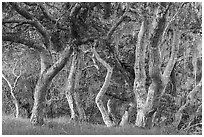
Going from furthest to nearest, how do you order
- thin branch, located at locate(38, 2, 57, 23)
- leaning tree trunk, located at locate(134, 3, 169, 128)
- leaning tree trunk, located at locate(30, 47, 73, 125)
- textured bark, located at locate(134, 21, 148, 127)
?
thin branch, located at locate(38, 2, 57, 23) < textured bark, located at locate(134, 21, 148, 127) < leaning tree trunk, located at locate(30, 47, 73, 125) < leaning tree trunk, located at locate(134, 3, 169, 128)

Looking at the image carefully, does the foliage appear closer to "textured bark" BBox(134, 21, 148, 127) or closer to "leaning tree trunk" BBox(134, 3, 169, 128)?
"textured bark" BBox(134, 21, 148, 127)

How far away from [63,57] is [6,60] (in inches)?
515

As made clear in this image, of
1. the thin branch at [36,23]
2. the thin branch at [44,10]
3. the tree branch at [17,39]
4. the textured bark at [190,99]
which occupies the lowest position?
the textured bark at [190,99]

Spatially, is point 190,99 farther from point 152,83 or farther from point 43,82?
point 43,82

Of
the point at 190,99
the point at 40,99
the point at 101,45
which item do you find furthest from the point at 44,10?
the point at 190,99

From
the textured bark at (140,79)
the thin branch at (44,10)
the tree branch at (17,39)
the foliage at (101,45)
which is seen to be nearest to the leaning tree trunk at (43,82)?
the foliage at (101,45)

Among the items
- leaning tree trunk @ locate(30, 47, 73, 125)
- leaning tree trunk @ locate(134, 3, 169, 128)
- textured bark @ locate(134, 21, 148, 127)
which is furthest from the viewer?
textured bark @ locate(134, 21, 148, 127)

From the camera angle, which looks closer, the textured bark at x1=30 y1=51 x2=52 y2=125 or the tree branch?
the tree branch

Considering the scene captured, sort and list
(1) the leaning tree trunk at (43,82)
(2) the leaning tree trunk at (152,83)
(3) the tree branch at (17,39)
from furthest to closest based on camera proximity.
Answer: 1. (1) the leaning tree trunk at (43,82)
2. (3) the tree branch at (17,39)
3. (2) the leaning tree trunk at (152,83)

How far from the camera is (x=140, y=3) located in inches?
514

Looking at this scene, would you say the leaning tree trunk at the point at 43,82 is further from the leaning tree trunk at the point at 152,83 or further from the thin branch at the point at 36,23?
the leaning tree trunk at the point at 152,83

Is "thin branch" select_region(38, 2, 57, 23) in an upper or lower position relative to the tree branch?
upper

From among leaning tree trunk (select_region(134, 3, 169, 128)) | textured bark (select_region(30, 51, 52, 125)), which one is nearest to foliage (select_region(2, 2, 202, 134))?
textured bark (select_region(30, 51, 52, 125))

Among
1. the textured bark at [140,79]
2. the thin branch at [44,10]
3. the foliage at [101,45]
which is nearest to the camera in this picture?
the textured bark at [140,79]
